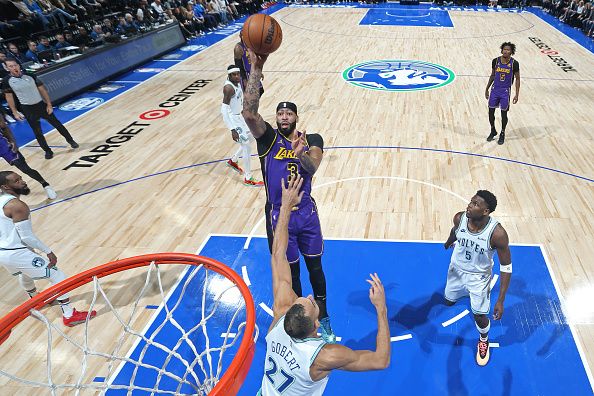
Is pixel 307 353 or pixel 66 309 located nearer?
pixel 307 353

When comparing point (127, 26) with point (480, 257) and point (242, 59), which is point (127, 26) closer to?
point (242, 59)

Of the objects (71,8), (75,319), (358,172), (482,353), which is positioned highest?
(71,8)

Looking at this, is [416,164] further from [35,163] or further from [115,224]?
[35,163]

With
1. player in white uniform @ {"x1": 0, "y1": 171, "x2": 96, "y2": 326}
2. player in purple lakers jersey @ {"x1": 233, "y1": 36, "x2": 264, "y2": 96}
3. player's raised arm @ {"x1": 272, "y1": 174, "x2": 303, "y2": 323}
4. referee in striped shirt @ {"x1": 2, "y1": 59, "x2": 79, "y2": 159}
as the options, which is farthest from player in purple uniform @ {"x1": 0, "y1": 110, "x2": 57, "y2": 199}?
player's raised arm @ {"x1": 272, "y1": 174, "x2": 303, "y2": 323}

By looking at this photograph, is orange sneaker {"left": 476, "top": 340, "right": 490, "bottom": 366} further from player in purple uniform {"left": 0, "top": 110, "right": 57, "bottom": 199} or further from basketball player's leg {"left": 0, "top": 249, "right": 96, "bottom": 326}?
player in purple uniform {"left": 0, "top": 110, "right": 57, "bottom": 199}

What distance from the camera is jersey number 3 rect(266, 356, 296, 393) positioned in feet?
8.02

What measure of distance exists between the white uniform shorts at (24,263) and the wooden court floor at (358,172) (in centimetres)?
76

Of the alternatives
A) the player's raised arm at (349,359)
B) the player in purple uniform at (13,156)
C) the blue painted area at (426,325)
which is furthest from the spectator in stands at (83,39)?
the player's raised arm at (349,359)

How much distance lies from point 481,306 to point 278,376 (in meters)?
2.15

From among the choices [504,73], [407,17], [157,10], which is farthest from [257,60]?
[407,17]

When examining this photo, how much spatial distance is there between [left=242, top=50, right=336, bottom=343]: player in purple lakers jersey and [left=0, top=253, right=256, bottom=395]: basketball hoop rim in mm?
Answer: 894

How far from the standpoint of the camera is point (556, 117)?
936cm

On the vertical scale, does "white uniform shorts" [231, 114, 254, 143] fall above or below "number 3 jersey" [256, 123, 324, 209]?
below

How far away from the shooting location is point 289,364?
94.7 inches
